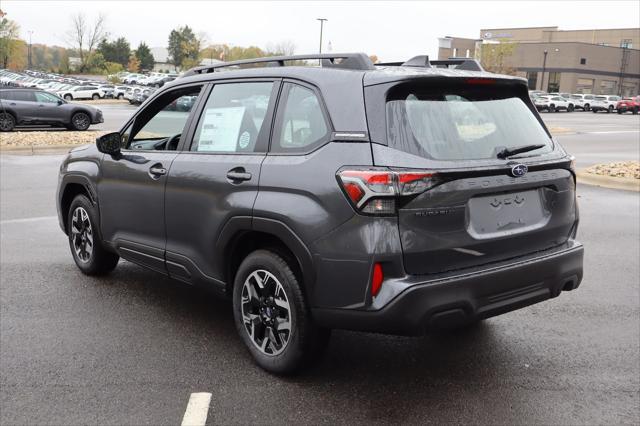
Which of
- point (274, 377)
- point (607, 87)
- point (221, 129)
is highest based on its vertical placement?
point (607, 87)

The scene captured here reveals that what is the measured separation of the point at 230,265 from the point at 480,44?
73374mm

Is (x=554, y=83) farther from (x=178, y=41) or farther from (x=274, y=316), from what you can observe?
(x=274, y=316)

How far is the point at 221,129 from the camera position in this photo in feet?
14.0

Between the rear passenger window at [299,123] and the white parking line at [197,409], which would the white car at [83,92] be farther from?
the white parking line at [197,409]

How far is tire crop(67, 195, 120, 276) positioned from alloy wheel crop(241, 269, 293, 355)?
210cm

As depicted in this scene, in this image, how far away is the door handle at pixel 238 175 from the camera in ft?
12.6

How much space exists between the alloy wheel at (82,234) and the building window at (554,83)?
101m

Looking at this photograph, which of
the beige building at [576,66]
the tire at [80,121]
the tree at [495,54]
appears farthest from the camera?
the beige building at [576,66]

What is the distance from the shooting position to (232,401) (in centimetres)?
355

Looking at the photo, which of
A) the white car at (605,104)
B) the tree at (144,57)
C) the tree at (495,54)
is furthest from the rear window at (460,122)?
the tree at (144,57)

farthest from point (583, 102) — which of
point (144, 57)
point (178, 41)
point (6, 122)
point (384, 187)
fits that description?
point (178, 41)

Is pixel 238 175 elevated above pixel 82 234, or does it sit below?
above

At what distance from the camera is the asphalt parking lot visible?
11.3ft

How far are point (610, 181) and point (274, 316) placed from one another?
10.1 metres
